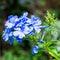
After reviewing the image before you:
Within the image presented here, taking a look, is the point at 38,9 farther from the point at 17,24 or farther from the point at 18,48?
the point at 17,24

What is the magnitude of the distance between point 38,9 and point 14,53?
70 cm

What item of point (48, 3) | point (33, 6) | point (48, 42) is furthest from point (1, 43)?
point (48, 42)

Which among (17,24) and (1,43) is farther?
(1,43)

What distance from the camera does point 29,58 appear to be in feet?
8.71

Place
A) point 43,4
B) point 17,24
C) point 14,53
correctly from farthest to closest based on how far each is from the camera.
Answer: point 43,4, point 14,53, point 17,24

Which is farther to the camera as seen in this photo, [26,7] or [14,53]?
[26,7]

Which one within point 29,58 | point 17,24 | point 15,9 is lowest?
point 29,58

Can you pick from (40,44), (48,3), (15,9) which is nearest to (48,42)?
(40,44)

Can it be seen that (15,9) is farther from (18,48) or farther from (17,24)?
(17,24)

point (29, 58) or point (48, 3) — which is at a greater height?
point (48, 3)

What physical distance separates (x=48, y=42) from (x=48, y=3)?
238 cm

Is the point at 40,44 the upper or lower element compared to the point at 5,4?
lower

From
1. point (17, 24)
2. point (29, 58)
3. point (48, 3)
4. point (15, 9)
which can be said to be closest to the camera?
point (17, 24)

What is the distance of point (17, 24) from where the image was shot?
4.63ft
